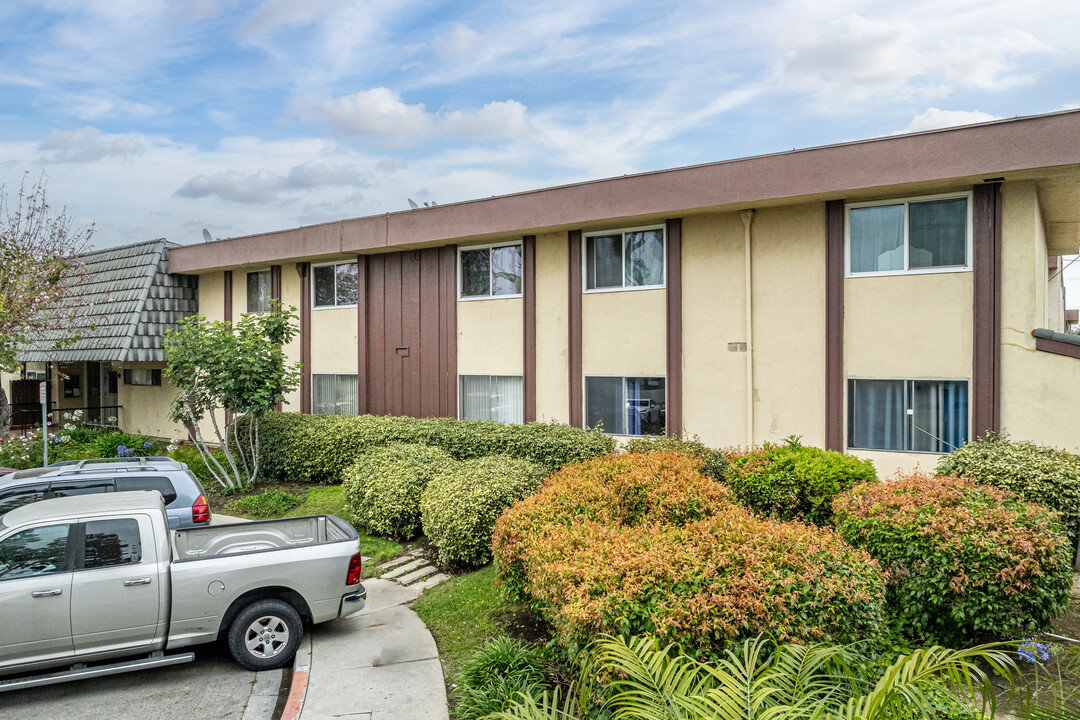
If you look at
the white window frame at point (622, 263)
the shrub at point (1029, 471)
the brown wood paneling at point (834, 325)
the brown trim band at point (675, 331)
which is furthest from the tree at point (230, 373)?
the shrub at point (1029, 471)

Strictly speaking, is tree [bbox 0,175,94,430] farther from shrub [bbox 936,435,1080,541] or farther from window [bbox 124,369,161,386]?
shrub [bbox 936,435,1080,541]

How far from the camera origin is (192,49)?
11.9 m

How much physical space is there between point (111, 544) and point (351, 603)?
7.15 ft

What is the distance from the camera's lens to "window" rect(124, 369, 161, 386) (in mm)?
19938

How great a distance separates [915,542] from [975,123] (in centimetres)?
666

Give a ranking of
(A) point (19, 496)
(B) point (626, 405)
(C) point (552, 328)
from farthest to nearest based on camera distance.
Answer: (C) point (552, 328), (B) point (626, 405), (A) point (19, 496)

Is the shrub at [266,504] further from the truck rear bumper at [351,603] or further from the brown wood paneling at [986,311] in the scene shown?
the brown wood paneling at [986,311]

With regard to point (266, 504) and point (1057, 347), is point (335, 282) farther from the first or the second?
point (1057, 347)

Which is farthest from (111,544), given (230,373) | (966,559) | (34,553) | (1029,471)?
(1029,471)

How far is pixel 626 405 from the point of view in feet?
40.1

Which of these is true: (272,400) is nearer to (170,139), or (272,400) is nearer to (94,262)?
(170,139)

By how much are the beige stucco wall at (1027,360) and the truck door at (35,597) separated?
1174 cm

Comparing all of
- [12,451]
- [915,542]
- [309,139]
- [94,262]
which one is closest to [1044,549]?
[915,542]

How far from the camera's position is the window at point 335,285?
16.2 metres
